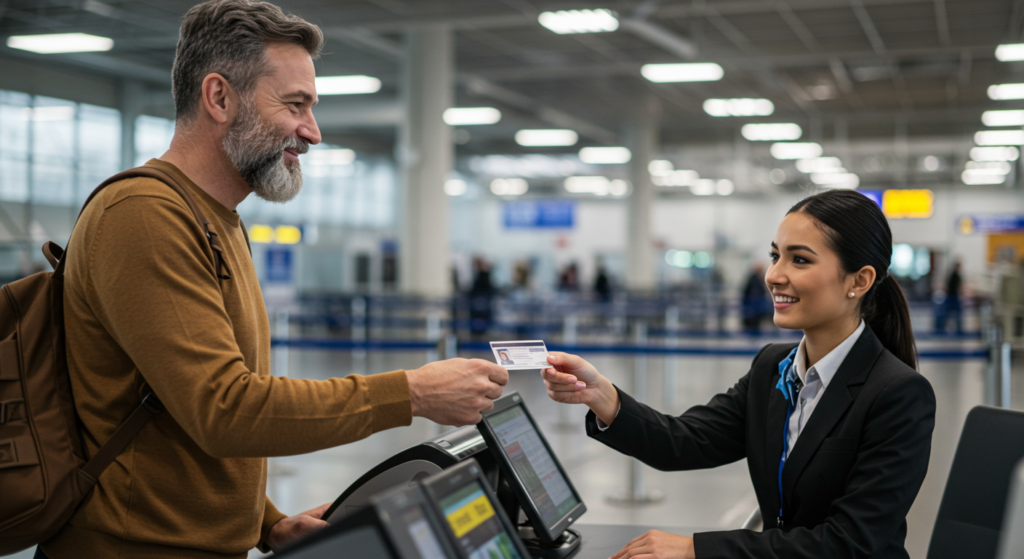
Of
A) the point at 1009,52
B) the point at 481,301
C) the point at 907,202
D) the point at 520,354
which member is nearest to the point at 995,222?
the point at 907,202

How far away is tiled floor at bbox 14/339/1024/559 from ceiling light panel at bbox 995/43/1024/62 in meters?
5.65

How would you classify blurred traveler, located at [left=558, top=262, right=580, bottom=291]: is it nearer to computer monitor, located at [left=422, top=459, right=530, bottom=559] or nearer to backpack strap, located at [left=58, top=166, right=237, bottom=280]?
backpack strap, located at [left=58, top=166, right=237, bottom=280]

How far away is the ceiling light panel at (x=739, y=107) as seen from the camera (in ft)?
57.9

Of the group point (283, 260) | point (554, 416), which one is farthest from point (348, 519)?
point (283, 260)

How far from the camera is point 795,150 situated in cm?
2398

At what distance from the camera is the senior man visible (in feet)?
4.70

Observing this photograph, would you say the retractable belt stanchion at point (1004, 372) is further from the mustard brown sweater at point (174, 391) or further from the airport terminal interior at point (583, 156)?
the mustard brown sweater at point (174, 391)

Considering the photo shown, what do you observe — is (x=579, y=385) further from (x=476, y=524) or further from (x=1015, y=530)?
(x=1015, y=530)

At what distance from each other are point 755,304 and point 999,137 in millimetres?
9018

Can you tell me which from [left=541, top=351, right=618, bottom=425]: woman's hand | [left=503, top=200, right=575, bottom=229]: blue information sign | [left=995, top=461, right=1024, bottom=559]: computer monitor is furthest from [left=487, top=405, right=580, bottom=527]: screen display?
[left=503, top=200, right=575, bottom=229]: blue information sign

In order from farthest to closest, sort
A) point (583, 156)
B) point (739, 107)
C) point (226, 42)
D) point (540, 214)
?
point (540, 214) < point (583, 156) < point (739, 107) < point (226, 42)

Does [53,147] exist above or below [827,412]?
above

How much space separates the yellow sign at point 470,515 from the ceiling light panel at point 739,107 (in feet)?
56.6

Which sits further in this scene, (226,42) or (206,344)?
(226,42)
